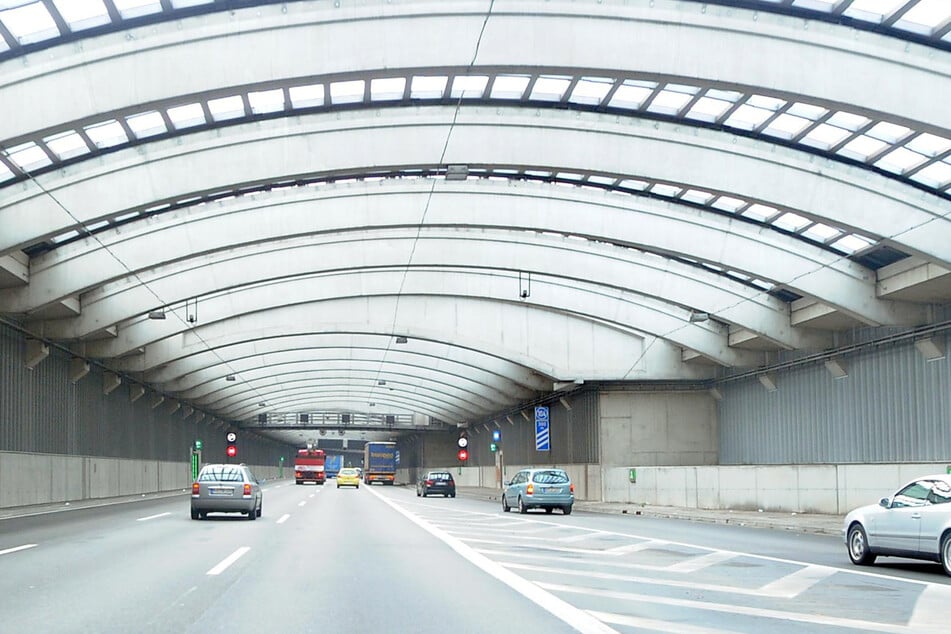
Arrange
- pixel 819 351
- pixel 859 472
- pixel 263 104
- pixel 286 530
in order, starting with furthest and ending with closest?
pixel 819 351, pixel 859 472, pixel 263 104, pixel 286 530

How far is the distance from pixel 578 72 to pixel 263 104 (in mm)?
8467

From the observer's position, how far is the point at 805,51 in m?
20.9

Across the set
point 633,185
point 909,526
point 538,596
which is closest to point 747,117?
point 633,185

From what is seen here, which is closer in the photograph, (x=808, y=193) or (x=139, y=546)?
(x=139, y=546)

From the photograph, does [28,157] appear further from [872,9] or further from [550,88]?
[872,9]

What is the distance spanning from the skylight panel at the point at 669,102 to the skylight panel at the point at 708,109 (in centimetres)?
28

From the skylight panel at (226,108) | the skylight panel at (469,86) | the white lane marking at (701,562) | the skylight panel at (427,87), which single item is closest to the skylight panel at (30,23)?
the skylight panel at (226,108)

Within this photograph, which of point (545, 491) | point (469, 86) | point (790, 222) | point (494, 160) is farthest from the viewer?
point (545, 491)

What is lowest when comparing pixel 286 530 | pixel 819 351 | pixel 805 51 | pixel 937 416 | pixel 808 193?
pixel 286 530

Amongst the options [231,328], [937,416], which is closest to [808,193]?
Answer: [937,416]

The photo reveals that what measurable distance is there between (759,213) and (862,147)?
6120 millimetres

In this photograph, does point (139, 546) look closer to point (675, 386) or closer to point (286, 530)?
point (286, 530)

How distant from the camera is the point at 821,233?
31.2 metres

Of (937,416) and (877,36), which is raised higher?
(877,36)
